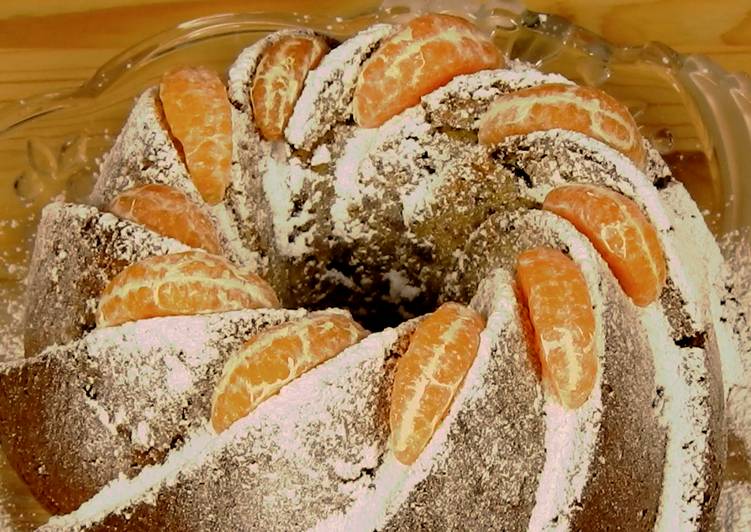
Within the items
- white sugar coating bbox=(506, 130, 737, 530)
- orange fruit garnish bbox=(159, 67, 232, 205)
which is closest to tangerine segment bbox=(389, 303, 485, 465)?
white sugar coating bbox=(506, 130, 737, 530)

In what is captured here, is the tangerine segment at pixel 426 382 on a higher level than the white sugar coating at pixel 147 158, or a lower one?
lower

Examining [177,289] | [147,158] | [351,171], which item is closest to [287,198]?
[351,171]

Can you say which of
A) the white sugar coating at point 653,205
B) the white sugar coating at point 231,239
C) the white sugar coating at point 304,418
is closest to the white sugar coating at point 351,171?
the white sugar coating at point 231,239

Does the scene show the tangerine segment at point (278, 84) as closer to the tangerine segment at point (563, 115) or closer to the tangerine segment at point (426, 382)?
the tangerine segment at point (563, 115)

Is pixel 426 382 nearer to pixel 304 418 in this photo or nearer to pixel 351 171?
pixel 304 418

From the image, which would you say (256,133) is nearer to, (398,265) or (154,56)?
(398,265)

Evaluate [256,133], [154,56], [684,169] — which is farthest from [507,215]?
[154,56]
